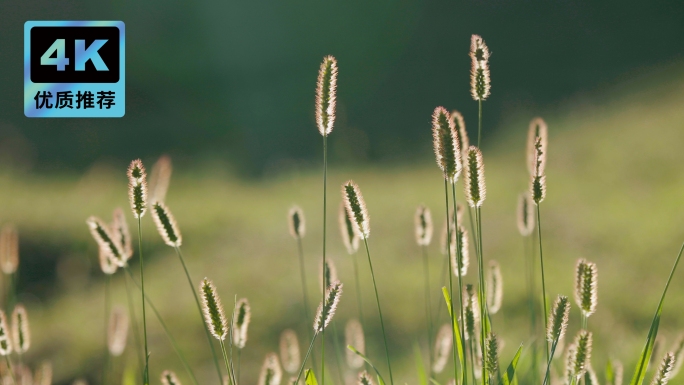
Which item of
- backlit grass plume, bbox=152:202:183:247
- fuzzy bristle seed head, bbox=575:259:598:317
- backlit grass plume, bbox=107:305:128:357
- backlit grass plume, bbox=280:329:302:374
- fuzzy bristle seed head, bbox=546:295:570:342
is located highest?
backlit grass plume, bbox=152:202:183:247

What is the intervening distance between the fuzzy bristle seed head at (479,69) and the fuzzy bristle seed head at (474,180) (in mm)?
92

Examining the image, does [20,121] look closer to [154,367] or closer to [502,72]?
[154,367]

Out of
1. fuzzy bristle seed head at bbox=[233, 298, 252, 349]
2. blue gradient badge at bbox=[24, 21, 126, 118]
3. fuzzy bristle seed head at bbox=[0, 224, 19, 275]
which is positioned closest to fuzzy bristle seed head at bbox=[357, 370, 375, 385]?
fuzzy bristle seed head at bbox=[233, 298, 252, 349]

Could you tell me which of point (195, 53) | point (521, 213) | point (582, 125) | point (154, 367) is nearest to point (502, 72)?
point (582, 125)

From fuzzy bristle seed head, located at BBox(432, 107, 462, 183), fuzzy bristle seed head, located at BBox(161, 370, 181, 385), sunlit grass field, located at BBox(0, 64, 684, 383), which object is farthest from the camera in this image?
sunlit grass field, located at BBox(0, 64, 684, 383)

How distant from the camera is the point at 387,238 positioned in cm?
257

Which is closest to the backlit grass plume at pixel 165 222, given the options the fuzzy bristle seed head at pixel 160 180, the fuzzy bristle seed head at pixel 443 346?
the fuzzy bristle seed head at pixel 160 180

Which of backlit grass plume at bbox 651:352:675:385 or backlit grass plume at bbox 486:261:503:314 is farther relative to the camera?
backlit grass plume at bbox 486:261:503:314

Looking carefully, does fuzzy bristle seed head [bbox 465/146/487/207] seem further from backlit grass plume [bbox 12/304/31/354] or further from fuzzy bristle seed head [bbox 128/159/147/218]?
backlit grass plume [bbox 12/304/31/354]

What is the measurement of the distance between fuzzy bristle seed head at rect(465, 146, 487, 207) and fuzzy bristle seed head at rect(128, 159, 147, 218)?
1.02ft

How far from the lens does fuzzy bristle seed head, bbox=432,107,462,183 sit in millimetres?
538

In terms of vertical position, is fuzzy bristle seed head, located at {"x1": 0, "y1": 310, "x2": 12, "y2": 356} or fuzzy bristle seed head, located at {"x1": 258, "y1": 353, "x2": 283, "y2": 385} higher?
fuzzy bristle seed head, located at {"x1": 0, "y1": 310, "x2": 12, "y2": 356}

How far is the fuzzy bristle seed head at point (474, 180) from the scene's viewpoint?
55 cm

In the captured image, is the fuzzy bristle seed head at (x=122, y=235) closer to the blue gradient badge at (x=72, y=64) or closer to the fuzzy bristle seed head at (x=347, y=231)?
the fuzzy bristle seed head at (x=347, y=231)
